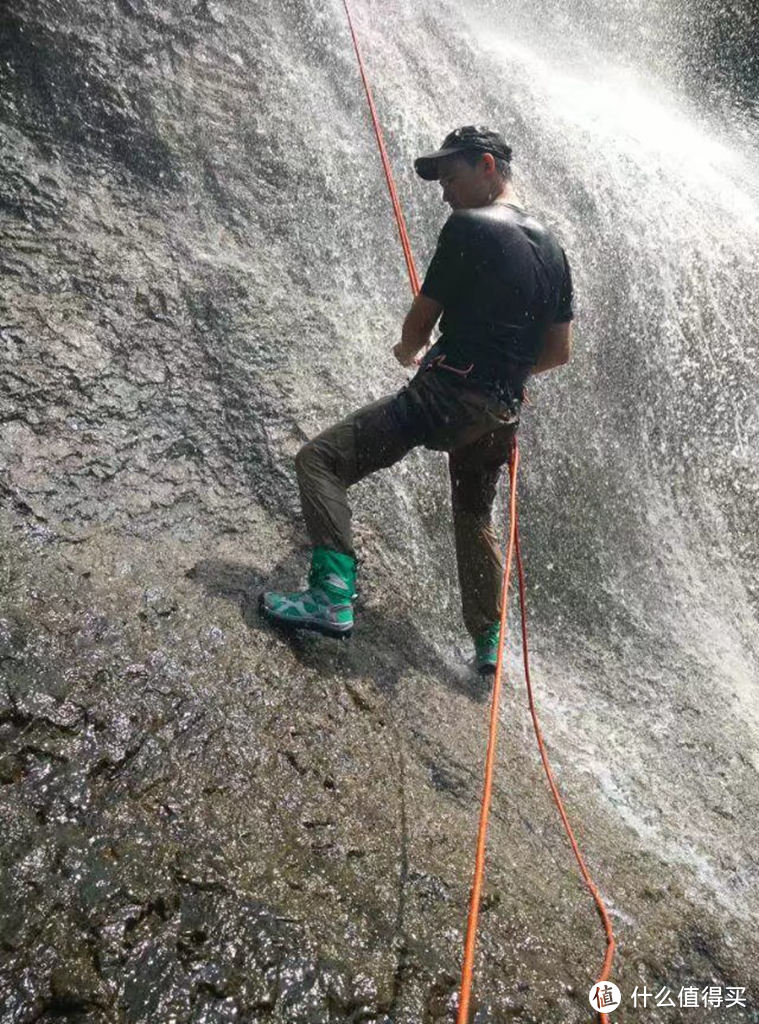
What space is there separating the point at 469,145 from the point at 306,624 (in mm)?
2212

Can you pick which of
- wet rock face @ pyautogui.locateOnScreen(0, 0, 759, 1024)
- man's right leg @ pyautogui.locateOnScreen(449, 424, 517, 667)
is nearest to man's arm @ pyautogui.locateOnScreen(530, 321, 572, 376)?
man's right leg @ pyautogui.locateOnScreen(449, 424, 517, 667)

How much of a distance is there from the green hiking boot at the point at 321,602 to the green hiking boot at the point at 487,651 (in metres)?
0.88

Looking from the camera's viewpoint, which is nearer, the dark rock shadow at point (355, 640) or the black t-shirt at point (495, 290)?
the black t-shirt at point (495, 290)

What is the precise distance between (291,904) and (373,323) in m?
3.76

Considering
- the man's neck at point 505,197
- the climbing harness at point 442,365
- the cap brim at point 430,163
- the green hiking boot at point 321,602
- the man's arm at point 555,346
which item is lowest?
the green hiking boot at point 321,602

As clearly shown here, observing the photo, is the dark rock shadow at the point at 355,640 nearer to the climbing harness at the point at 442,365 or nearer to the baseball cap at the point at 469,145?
the climbing harness at the point at 442,365

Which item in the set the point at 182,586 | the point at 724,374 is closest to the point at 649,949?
the point at 182,586

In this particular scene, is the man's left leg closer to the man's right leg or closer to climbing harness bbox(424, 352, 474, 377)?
climbing harness bbox(424, 352, 474, 377)

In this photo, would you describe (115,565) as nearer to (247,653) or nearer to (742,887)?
(247,653)

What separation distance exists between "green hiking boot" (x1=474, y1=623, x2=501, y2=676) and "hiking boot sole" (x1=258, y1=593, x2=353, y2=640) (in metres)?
0.88

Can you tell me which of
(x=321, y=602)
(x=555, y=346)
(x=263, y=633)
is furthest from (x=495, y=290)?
(x=263, y=633)

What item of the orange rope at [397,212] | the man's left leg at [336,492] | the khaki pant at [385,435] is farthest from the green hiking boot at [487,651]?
the orange rope at [397,212]

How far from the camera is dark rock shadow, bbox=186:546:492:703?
324 cm

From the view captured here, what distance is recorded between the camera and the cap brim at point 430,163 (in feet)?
10.9
